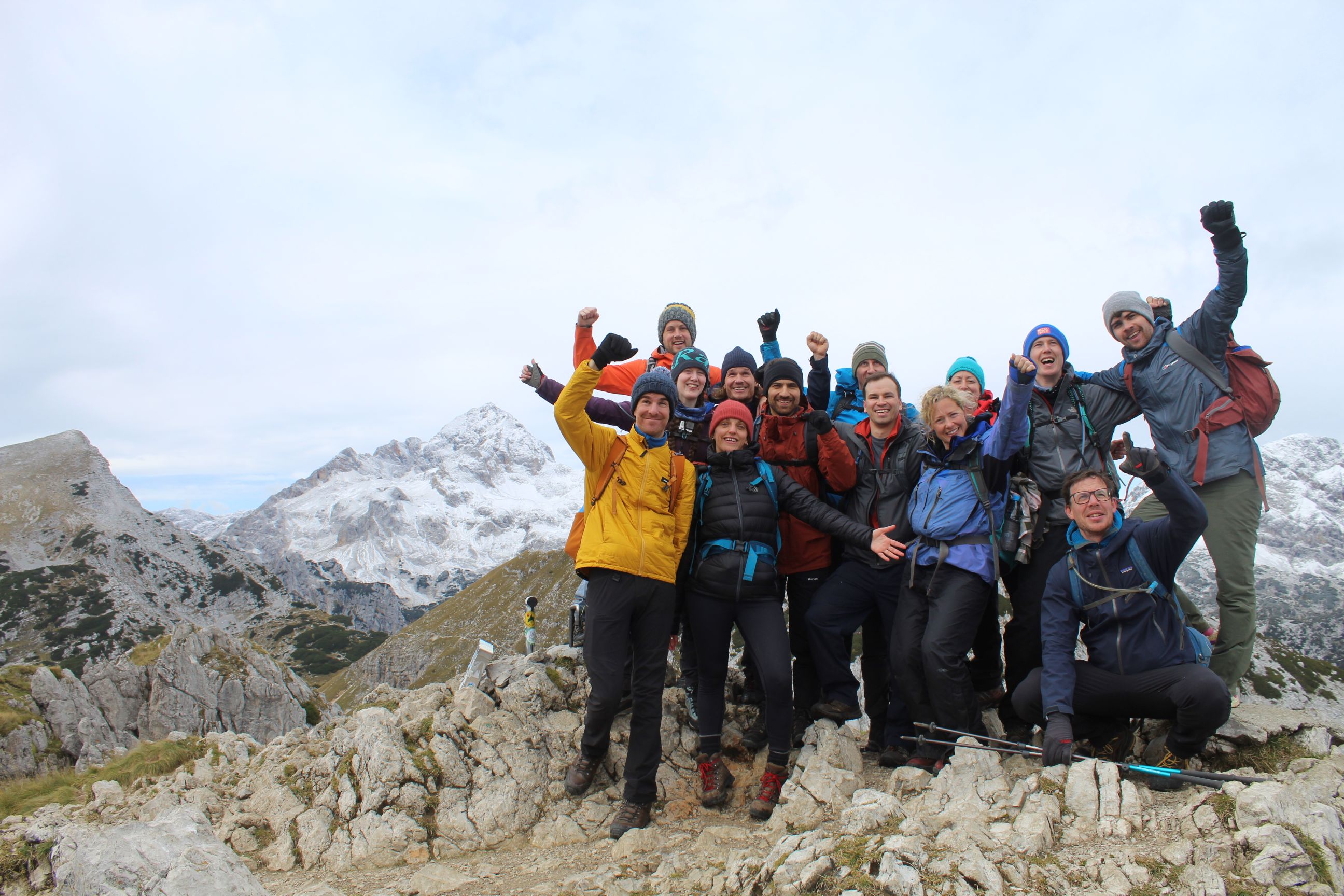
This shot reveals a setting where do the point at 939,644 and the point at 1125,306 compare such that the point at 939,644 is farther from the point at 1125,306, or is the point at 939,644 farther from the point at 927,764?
the point at 1125,306

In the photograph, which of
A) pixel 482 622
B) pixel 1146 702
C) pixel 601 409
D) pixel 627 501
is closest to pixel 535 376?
pixel 601 409

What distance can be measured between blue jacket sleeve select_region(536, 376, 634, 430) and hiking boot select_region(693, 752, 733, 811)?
14.7 ft

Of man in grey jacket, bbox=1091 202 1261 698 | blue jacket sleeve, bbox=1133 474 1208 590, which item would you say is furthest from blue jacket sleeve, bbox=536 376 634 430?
man in grey jacket, bbox=1091 202 1261 698

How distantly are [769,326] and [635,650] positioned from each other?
5557 millimetres

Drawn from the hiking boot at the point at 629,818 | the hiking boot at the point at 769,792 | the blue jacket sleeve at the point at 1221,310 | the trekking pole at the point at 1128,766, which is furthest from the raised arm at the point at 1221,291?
the hiking boot at the point at 629,818

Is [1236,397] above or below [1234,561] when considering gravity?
above

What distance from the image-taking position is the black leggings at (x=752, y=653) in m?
8.05

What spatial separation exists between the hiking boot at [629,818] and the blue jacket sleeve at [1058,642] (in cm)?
465

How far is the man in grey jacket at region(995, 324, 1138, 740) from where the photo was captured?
8188 millimetres

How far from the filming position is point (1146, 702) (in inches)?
271

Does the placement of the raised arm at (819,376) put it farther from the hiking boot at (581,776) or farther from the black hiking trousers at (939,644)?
the hiking boot at (581,776)

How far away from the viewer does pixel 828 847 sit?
19.3 ft

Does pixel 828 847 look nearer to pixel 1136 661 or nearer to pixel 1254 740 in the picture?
pixel 1136 661

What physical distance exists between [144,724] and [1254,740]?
71.7 meters
